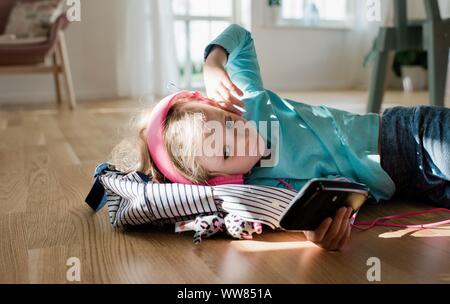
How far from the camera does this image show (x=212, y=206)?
2.36ft

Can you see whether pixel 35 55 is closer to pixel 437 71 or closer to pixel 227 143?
pixel 437 71

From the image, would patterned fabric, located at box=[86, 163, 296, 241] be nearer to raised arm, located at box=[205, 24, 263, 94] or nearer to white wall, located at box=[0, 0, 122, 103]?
raised arm, located at box=[205, 24, 263, 94]

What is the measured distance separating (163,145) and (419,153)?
0.48 metres

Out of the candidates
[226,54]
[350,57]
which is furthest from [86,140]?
[350,57]

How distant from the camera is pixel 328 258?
63 centimetres

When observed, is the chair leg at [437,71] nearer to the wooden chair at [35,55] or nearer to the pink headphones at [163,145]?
the pink headphones at [163,145]

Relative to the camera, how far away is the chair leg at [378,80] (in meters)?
1.81

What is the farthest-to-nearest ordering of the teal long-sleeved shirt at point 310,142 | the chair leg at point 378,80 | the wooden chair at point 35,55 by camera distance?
the wooden chair at point 35,55 < the chair leg at point 378,80 < the teal long-sleeved shirt at point 310,142

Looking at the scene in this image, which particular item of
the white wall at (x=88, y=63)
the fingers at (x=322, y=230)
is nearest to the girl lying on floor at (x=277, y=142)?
the fingers at (x=322, y=230)

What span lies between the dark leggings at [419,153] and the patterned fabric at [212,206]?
0.29m

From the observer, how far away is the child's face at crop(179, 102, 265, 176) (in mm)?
730

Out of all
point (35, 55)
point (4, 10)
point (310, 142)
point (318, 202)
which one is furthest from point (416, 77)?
point (318, 202)

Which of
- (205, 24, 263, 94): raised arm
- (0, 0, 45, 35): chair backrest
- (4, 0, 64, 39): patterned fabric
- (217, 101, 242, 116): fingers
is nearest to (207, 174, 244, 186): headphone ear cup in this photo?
(217, 101, 242, 116): fingers

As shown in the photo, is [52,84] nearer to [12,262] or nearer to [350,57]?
[350,57]
